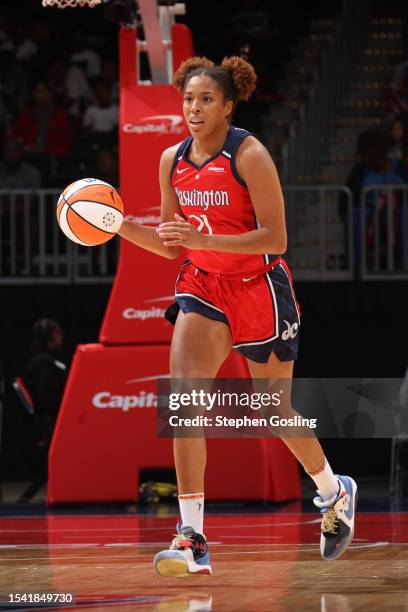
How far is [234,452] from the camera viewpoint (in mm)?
9820

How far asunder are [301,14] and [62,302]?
722 centimetres

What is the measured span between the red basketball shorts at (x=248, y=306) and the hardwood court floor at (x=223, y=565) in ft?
3.37

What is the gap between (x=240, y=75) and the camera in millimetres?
6234

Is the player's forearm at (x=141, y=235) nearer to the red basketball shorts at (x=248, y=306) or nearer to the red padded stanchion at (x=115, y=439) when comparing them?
the red basketball shorts at (x=248, y=306)

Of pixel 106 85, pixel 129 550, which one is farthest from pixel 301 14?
pixel 129 550

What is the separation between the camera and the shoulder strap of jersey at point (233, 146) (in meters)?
6.07

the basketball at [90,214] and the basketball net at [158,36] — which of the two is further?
the basketball net at [158,36]

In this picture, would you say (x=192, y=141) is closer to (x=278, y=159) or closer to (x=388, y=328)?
(x=388, y=328)

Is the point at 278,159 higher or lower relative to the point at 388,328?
higher

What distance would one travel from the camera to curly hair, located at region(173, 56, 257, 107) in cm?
618

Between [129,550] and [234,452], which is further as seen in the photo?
[234,452]

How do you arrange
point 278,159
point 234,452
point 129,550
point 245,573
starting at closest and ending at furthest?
point 245,573 → point 129,550 → point 234,452 → point 278,159

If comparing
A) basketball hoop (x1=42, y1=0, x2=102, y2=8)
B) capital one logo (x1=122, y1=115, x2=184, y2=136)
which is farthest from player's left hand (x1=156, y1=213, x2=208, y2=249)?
capital one logo (x1=122, y1=115, x2=184, y2=136)

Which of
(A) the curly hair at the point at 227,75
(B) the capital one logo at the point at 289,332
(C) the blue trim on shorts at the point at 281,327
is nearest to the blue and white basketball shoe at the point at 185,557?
(C) the blue trim on shorts at the point at 281,327
